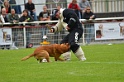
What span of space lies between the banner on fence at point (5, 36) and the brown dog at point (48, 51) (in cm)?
979

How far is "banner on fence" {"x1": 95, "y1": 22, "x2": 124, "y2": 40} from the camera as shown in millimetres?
26266

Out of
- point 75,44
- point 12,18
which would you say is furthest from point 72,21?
point 12,18

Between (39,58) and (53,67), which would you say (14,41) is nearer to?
(39,58)

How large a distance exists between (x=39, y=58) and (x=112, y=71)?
348 cm

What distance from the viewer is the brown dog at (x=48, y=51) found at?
52.5 ft

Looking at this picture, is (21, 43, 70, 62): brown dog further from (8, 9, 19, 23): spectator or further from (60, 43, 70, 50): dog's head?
(8, 9, 19, 23): spectator

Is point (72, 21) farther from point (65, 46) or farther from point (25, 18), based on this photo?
point (25, 18)

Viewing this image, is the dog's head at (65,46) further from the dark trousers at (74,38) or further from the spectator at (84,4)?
the spectator at (84,4)

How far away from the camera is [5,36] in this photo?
85.9ft

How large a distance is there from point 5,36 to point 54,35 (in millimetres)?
2392

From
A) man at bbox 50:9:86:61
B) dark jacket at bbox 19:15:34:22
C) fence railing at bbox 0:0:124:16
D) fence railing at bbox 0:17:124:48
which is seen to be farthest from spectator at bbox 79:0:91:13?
man at bbox 50:9:86:61

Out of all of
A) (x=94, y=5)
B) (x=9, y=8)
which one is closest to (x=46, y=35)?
(x=9, y=8)

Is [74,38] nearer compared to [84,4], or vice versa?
[74,38]

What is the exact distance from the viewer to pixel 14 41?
26.3 m
